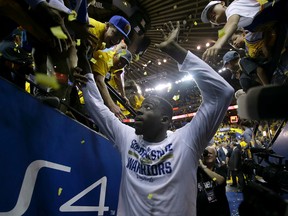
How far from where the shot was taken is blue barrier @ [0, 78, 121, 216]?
61.2 inches

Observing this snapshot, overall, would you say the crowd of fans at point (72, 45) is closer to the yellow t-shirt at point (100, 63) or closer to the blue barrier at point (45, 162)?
A: the yellow t-shirt at point (100, 63)

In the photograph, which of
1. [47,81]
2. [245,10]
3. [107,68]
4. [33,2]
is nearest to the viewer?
[33,2]

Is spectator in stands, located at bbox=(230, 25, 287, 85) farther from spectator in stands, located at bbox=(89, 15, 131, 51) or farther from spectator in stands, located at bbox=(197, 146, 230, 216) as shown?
spectator in stands, located at bbox=(89, 15, 131, 51)

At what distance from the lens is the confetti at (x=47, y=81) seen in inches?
Answer: 92.7

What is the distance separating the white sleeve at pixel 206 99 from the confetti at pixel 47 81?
1.16m

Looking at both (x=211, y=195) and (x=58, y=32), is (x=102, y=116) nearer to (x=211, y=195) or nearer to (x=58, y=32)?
(x=58, y=32)

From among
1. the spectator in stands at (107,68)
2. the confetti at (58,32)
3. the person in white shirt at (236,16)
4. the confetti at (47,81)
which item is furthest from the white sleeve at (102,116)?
the person in white shirt at (236,16)

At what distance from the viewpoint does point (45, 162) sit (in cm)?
180

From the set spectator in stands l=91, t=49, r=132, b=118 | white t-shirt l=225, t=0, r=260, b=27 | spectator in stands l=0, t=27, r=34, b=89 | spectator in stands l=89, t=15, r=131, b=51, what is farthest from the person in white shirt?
spectator in stands l=0, t=27, r=34, b=89

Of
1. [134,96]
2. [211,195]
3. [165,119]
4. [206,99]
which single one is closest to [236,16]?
[206,99]

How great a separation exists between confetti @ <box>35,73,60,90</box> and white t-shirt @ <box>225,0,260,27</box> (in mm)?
1737

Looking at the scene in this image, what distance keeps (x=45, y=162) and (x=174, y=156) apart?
0.92 metres

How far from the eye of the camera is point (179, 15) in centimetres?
821

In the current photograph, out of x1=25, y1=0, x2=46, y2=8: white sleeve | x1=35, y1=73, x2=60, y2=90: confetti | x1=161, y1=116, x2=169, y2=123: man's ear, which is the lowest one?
x1=161, y1=116, x2=169, y2=123: man's ear
